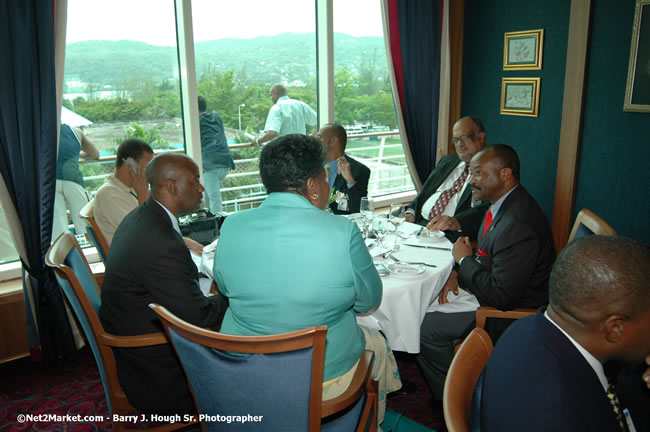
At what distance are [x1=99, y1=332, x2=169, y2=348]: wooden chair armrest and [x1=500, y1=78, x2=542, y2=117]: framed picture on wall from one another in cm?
360

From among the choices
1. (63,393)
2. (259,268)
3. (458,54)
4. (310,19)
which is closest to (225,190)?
(310,19)

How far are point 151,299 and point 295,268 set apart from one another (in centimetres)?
75

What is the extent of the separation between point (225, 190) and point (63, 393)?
2.17 metres

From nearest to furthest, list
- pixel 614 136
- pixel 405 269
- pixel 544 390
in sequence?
pixel 544 390, pixel 405 269, pixel 614 136

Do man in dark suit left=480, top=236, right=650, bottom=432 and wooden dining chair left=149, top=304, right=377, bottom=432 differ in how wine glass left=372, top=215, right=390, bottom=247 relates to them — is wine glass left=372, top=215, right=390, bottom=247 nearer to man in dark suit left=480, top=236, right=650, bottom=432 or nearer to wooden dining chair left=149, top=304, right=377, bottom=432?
wooden dining chair left=149, top=304, right=377, bottom=432

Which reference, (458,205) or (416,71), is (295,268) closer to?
(458,205)

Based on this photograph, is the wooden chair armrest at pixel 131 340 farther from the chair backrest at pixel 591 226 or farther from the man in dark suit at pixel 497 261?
the chair backrest at pixel 591 226

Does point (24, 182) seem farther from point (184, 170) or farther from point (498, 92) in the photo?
point (498, 92)

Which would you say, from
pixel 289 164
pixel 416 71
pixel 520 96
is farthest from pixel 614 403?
pixel 416 71

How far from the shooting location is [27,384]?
114 inches

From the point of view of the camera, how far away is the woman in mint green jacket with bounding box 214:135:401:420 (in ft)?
4.74

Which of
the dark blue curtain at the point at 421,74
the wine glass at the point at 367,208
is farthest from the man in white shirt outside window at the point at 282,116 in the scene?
the wine glass at the point at 367,208

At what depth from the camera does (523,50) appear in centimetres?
414

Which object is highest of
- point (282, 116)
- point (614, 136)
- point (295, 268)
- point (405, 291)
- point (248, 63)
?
point (248, 63)
